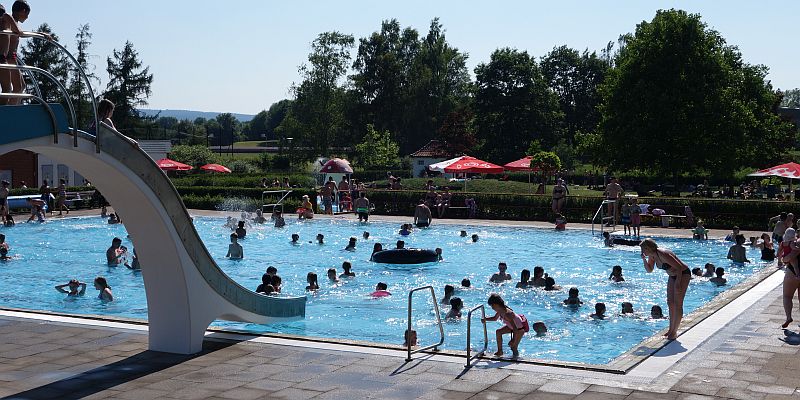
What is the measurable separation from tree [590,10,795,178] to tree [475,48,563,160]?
3369 cm

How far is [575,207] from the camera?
115 feet

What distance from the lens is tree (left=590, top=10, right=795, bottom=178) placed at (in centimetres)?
4425

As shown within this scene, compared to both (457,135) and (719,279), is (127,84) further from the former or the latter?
(719,279)

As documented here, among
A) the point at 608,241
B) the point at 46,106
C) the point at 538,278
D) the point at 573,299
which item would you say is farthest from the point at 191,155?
the point at 46,106

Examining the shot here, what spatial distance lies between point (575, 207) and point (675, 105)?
12985mm

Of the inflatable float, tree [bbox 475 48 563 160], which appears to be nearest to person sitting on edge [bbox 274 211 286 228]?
the inflatable float

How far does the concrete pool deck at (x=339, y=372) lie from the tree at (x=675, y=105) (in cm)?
3206

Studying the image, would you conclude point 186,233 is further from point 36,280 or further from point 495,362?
point 36,280

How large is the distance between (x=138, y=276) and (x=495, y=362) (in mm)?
14955

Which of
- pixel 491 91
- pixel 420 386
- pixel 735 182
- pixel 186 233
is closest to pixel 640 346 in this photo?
pixel 420 386

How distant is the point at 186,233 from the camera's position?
12.0m

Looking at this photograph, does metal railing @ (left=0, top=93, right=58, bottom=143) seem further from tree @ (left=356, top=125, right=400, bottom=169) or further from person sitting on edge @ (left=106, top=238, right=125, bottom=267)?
tree @ (left=356, top=125, right=400, bottom=169)

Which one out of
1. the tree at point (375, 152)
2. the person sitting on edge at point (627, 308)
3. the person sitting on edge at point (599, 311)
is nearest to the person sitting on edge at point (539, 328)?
the person sitting on edge at point (599, 311)

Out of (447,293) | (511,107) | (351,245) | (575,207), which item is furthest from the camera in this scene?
(511,107)
